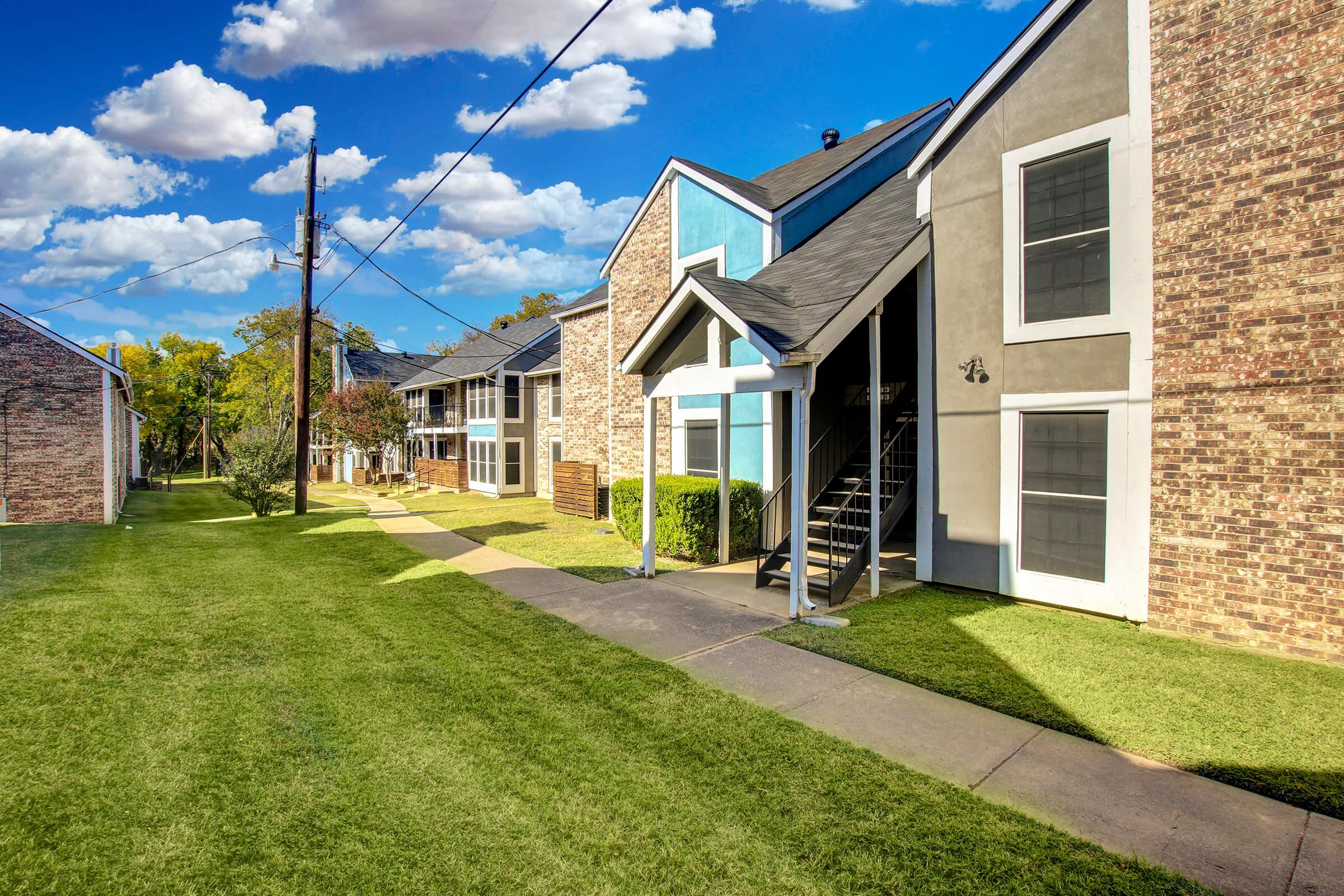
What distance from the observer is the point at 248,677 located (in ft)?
18.8

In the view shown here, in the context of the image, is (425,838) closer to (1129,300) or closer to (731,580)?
(731,580)

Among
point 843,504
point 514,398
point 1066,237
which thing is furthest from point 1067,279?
point 514,398

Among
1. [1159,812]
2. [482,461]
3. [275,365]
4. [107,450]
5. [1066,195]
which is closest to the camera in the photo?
[1159,812]

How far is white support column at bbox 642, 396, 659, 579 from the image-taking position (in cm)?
966

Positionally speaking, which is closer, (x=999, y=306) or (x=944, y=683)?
(x=944, y=683)

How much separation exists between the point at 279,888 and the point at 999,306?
28.2ft

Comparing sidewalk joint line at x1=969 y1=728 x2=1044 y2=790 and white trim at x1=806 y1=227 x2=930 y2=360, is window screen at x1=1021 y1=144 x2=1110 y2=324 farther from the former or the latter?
sidewalk joint line at x1=969 y1=728 x2=1044 y2=790

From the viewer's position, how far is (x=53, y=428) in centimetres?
1788

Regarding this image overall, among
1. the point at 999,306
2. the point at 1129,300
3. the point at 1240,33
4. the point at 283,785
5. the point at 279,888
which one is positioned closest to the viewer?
the point at 279,888

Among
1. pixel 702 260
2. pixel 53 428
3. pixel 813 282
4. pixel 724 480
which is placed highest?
pixel 702 260

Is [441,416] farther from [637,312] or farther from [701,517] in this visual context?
[701,517]

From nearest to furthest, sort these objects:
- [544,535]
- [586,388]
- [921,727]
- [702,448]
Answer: [921,727]
[702,448]
[544,535]
[586,388]

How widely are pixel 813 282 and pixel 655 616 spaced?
5.10 metres

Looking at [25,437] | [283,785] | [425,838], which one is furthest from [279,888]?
[25,437]
